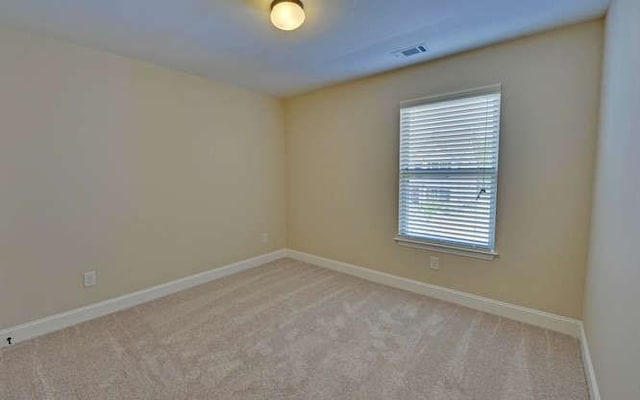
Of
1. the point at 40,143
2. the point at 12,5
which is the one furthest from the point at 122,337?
the point at 12,5

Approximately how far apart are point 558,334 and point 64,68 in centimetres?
431

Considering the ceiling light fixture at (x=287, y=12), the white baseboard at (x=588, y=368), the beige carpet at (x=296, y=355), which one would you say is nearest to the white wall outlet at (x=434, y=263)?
the beige carpet at (x=296, y=355)

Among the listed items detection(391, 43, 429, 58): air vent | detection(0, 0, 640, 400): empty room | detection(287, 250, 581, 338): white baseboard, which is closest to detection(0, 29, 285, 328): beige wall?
detection(0, 0, 640, 400): empty room

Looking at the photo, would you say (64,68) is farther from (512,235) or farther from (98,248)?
(512,235)

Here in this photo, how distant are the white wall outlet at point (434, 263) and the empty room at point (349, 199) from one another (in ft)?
0.13

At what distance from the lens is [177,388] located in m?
1.70

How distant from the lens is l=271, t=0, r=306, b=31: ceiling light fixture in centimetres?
178

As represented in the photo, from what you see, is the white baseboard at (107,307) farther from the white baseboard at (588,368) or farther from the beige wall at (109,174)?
the white baseboard at (588,368)

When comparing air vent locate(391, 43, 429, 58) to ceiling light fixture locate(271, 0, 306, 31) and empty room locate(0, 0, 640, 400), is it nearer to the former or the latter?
empty room locate(0, 0, 640, 400)

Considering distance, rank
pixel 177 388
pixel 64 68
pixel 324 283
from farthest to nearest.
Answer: pixel 324 283
pixel 64 68
pixel 177 388

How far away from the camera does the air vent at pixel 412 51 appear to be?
252 centimetres

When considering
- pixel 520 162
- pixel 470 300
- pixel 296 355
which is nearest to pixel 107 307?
pixel 296 355

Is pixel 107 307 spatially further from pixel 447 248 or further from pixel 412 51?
pixel 412 51

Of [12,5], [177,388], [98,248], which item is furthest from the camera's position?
[98,248]
